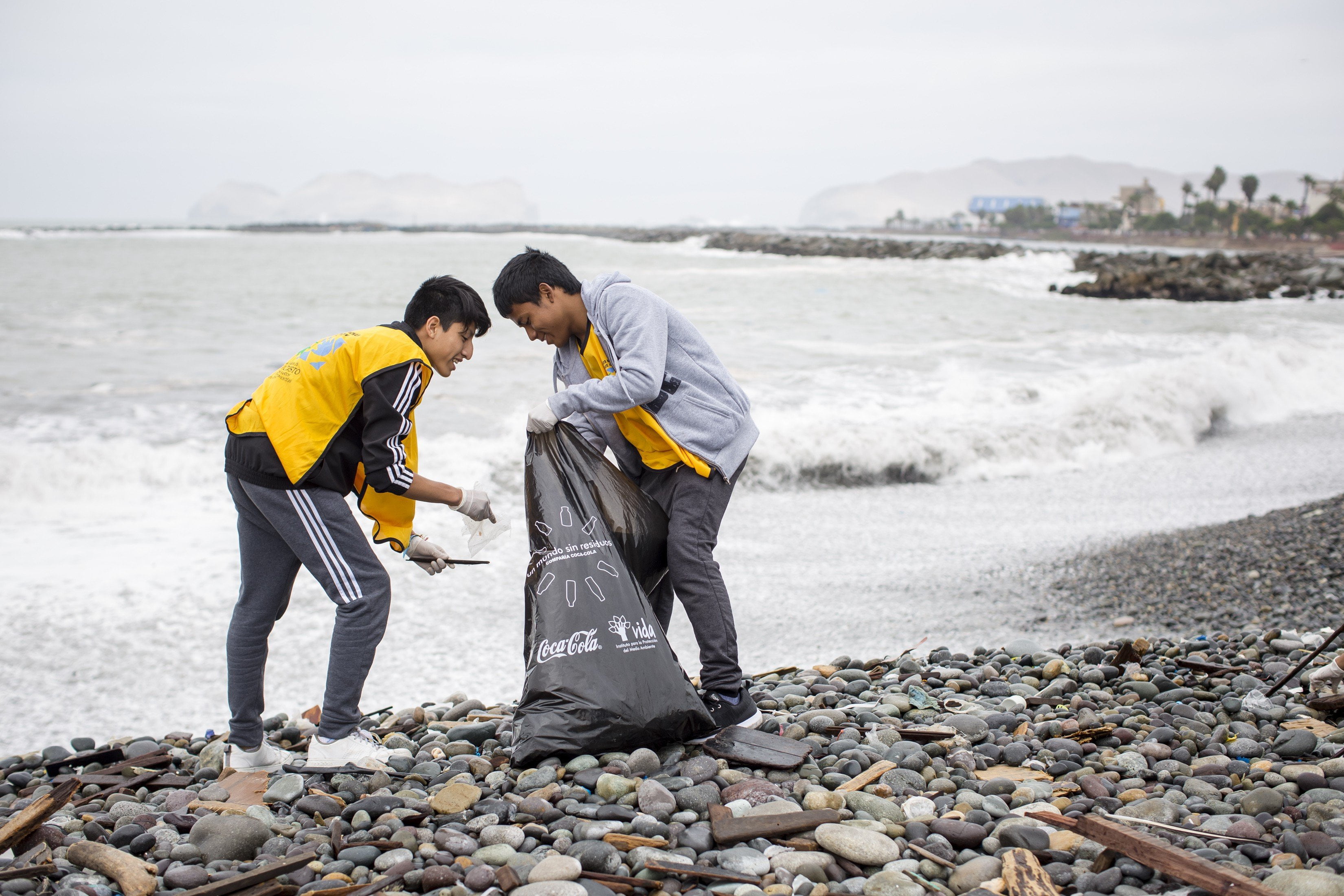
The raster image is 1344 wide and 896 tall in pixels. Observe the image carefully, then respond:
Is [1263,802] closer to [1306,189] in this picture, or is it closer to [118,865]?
[118,865]

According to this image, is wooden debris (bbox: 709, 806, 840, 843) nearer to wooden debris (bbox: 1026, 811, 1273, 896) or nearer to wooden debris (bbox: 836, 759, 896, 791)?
wooden debris (bbox: 836, 759, 896, 791)

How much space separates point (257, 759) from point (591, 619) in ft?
3.84

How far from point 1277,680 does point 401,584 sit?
4.25m

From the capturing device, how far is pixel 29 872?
2.13 meters

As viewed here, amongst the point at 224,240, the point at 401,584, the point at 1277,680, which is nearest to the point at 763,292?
the point at 401,584

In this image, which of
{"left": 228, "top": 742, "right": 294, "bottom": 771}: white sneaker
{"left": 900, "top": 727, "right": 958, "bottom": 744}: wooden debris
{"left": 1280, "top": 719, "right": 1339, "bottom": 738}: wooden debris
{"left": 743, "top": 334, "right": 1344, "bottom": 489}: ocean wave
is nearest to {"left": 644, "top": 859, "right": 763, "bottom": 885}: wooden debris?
{"left": 900, "top": 727, "right": 958, "bottom": 744}: wooden debris

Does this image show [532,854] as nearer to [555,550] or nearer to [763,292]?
[555,550]

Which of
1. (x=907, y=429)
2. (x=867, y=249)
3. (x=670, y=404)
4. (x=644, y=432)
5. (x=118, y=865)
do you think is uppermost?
(x=867, y=249)

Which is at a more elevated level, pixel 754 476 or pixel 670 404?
pixel 670 404

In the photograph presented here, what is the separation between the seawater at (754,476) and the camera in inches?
180

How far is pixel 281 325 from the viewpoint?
1784 centimetres

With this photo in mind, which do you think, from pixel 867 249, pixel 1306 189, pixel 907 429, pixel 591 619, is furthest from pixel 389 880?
pixel 1306 189

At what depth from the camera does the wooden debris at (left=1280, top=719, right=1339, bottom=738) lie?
279 cm

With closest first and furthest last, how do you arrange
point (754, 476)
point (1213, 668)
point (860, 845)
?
1. point (860, 845)
2. point (1213, 668)
3. point (754, 476)
